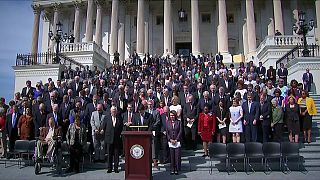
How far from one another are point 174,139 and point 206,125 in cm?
148

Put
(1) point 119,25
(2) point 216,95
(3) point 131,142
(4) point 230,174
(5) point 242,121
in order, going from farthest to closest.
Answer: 1. (1) point 119,25
2. (2) point 216,95
3. (5) point 242,121
4. (4) point 230,174
5. (3) point 131,142

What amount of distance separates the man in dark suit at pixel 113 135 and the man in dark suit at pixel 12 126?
13.5ft

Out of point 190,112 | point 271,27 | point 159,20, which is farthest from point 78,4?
point 190,112

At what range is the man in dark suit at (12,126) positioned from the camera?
11.4 metres

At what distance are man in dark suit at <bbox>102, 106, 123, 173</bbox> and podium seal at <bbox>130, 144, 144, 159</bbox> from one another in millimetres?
1409

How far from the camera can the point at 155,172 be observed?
9.52 metres

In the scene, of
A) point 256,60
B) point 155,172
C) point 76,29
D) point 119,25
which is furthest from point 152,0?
point 155,172

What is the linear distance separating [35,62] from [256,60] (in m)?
20.3

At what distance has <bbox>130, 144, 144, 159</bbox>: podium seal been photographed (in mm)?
8109

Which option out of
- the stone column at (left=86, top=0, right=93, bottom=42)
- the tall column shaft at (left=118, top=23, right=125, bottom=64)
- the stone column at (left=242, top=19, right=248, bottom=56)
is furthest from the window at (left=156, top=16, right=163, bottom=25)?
the stone column at (left=242, top=19, right=248, bottom=56)

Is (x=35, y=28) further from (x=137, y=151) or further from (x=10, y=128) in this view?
(x=137, y=151)

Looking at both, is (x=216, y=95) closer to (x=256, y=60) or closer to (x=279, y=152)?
(x=279, y=152)

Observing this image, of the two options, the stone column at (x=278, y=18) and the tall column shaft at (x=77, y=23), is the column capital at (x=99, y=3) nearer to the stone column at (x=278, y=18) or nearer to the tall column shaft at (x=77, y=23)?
the tall column shaft at (x=77, y=23)

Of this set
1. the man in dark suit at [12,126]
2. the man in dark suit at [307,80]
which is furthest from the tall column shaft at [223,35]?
the man in dark suit at [12,126]
